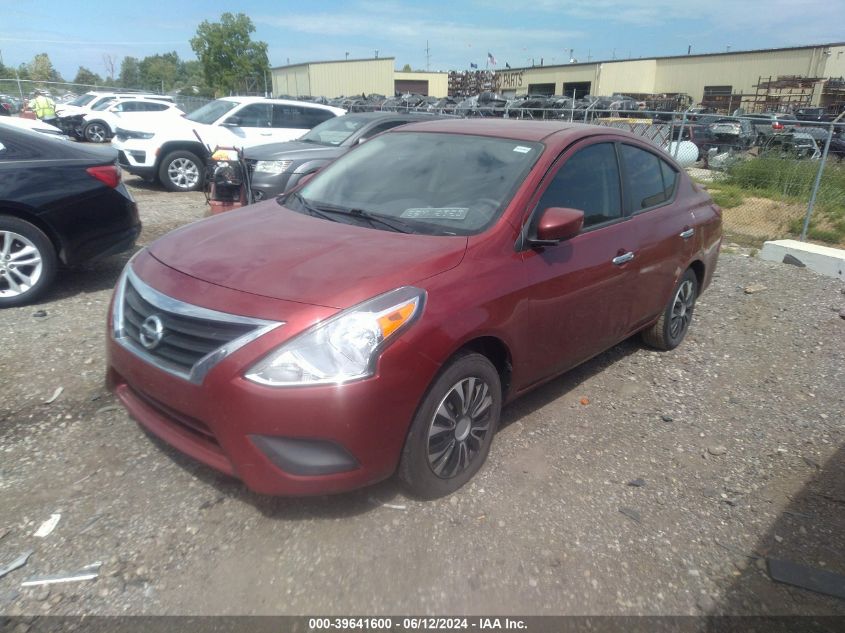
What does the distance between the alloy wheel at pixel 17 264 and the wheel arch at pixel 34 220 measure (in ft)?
0.49

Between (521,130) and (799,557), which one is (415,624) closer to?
(799,557)

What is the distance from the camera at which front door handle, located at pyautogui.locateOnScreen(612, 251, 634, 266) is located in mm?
3709

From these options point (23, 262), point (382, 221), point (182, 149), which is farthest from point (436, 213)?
point (182, 149)

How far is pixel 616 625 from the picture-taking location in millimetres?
2348

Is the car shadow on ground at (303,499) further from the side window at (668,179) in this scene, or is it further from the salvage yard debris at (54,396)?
the side window at (668,179)

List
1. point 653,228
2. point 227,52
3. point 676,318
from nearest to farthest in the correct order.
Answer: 1. point 653,228
2. point 676,318
3. point 227,52

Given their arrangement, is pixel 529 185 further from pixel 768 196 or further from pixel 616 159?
pixel 768 196

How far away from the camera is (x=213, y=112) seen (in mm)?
11648

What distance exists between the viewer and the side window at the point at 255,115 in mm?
11453

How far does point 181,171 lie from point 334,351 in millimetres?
9961

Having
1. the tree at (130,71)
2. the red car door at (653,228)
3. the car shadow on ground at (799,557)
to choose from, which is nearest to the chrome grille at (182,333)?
the car shadow on ground at (799,557)

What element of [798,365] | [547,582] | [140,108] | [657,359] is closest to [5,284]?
[547,582]

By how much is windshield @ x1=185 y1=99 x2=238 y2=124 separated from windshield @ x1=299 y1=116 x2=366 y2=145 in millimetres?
2756

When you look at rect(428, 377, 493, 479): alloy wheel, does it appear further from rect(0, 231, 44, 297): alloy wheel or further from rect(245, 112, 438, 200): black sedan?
rect(245, 112, 438, 200): black sedan
